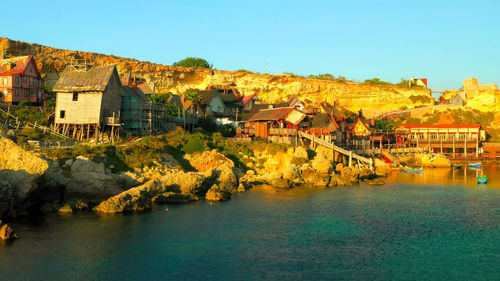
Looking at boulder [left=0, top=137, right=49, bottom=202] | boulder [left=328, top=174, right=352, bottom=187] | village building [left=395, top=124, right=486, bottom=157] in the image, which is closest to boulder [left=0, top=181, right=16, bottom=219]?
boulder [left=0, top=137, right=49, bottom=202]

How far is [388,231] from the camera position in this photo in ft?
97.1

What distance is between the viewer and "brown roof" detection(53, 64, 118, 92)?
50844 millimetres

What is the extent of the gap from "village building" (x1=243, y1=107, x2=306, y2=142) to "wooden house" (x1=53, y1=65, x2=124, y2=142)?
2152cm

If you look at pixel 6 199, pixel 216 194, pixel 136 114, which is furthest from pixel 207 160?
pixel 6 199

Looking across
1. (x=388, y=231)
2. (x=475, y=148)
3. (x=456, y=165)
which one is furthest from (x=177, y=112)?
(x=475, y=148)

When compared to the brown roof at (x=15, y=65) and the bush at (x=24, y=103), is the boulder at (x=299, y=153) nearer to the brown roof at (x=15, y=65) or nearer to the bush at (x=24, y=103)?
the bush at (x=24, y=103)

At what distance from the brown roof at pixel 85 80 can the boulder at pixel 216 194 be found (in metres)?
19.6

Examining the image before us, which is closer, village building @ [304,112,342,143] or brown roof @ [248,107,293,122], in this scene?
brown roof @ [248,107,293,122]

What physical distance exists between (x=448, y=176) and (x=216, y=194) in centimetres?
3686

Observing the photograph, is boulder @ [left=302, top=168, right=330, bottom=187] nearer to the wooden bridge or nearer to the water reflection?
the water reflection

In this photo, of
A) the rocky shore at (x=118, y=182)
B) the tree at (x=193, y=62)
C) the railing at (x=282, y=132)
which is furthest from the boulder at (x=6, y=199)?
the tree at (x=193, y=62)

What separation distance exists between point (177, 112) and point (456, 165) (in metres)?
46.4

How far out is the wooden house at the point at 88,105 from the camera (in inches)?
1993

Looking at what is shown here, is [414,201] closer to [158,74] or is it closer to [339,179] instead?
[339,179]
